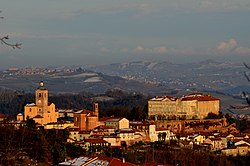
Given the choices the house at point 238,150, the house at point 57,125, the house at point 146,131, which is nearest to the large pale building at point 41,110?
the house at point 57,125

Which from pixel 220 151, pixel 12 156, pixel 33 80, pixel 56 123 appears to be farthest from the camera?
pixel 33 80

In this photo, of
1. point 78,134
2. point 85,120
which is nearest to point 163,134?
point 85,120

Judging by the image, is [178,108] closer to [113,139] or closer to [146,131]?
[146,131]

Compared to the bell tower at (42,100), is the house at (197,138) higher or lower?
lower

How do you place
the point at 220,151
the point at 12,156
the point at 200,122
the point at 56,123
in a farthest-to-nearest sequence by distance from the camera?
1. the point at 200,122
2. the point at 56,123
3. the point at 220,151
4. the point at 12,156

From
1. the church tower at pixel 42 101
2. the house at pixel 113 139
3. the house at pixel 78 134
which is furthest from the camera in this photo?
the church tower at pixel 42 101

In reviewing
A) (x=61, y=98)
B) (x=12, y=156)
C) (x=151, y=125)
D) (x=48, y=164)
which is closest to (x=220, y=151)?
(x=151, y=125)

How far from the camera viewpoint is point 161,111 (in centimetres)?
4238

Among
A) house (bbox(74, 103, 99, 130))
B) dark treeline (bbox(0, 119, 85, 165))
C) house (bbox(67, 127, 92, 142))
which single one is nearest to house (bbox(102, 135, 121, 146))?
house (bbox(67, 127, 92, 142))

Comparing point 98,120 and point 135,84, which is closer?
point 98,120

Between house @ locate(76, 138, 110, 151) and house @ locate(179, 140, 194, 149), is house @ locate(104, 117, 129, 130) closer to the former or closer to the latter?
house @ locate(179, 140, 194, 149)

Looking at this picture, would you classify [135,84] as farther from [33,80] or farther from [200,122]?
[200,122]

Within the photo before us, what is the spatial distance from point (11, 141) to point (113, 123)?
42.8 ft

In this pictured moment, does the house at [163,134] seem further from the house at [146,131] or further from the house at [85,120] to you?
the house at [85,120]
